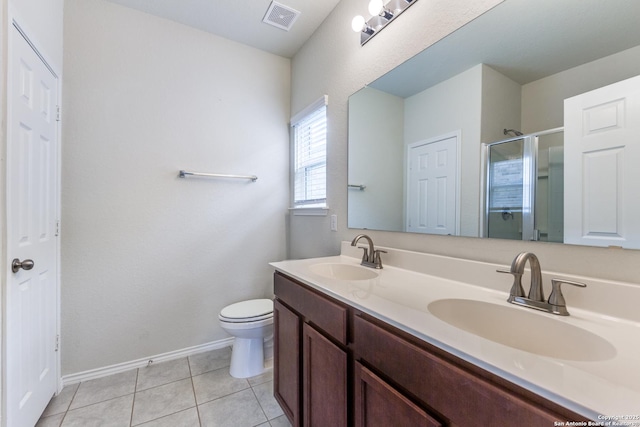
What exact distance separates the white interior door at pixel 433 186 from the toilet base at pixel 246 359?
1379mm

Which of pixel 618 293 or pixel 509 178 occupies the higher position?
pixel 509 178

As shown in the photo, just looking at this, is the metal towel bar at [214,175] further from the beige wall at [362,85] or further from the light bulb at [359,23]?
the light bulb at [359,23]

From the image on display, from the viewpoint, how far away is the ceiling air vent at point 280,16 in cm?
189

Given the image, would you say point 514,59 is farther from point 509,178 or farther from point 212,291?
point 212,291

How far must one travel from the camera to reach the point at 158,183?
79.0 inches

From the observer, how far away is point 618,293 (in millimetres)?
713

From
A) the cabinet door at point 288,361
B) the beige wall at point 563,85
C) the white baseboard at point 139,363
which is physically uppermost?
the beige wall at point 563,85

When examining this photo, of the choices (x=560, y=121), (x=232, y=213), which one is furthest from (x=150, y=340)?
(x=560, y=121)

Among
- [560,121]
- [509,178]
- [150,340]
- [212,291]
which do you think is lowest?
[150,340]

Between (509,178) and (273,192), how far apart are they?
6.16 ft

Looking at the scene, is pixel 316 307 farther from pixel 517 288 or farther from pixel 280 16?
pixel 280 16

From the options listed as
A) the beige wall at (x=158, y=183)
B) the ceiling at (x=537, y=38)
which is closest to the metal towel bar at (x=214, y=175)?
the beige wall at (x=158, y=183)

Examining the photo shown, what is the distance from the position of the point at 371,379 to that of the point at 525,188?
2.81 feet

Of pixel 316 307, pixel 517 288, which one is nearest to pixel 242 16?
pixel 316 307
